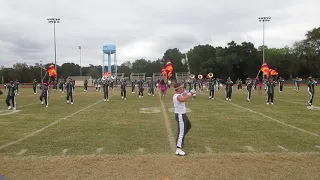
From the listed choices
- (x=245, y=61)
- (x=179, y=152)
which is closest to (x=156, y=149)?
(x=179, y=152)

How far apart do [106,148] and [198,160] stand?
2560 millimetres

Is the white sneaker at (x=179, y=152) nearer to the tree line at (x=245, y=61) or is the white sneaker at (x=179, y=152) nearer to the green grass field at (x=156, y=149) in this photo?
the green grass field at (x=156, y=149)

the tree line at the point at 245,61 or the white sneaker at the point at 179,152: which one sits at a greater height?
the tree line at the point at 245,61

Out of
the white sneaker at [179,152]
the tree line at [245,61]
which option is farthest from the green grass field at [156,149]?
the tree line at [245,61]

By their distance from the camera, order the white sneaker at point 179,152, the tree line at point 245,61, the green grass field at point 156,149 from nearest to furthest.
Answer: the green grass field at point 156,149 → the white sneaker at point 179,152 → the tree line at point 245,61

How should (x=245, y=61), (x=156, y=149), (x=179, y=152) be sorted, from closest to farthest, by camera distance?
(x=179, y=152) < (x=156, y=149) < (x=245, y=61)

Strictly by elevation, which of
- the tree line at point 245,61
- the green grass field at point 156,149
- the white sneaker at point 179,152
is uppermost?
the tree line at point 245,61

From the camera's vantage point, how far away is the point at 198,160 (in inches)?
286

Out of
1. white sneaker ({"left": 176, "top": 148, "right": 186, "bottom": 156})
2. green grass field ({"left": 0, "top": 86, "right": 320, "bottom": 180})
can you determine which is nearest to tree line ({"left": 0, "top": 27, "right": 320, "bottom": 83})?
green grass field ({"left": 0, "top": 86, "right": 320, "bottom": 180})

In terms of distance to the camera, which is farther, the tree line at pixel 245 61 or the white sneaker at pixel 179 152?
the tree line at pixel 245 61

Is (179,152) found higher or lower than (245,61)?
lower

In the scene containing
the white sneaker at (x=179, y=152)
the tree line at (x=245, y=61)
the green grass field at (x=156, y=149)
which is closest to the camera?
the green grass field at (x=156, y=149)

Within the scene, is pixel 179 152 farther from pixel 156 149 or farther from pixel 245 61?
pixel 245 61

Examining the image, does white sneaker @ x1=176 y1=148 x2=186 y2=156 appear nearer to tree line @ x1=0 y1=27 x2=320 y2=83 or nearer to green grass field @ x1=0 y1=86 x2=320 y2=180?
green grass field @ x1=0 y1=86 x2=320 y2=180
